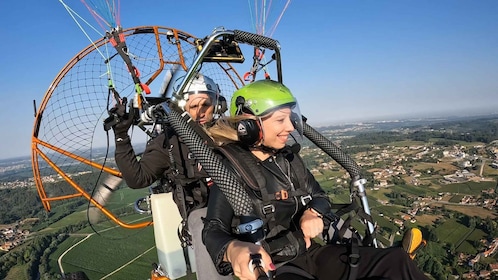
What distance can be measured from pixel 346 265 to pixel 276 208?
56cm

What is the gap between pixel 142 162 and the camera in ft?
9.85

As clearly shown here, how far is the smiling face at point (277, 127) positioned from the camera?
6.90 ft

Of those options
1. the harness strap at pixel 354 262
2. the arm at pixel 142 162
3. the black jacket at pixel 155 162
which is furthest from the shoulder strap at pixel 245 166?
the arm at pixel 142 162

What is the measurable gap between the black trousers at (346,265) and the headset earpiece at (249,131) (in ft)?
2.68

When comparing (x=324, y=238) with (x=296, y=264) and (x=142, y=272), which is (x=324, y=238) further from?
(x=142, y=272)

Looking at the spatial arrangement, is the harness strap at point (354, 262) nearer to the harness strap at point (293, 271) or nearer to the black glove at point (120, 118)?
the harness strap at point (293, 271)

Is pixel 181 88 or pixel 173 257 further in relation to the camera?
pixel 173 257

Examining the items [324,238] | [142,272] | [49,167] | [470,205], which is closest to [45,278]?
[142,272]

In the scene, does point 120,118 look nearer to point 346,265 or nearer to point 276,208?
point 276,208

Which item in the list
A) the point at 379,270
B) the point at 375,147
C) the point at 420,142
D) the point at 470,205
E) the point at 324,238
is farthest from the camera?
the point at 420,142

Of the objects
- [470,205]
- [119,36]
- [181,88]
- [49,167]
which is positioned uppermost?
[119,36]

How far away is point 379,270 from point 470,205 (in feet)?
107

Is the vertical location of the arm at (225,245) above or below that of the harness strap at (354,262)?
above

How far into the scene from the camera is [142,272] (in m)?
19.2
